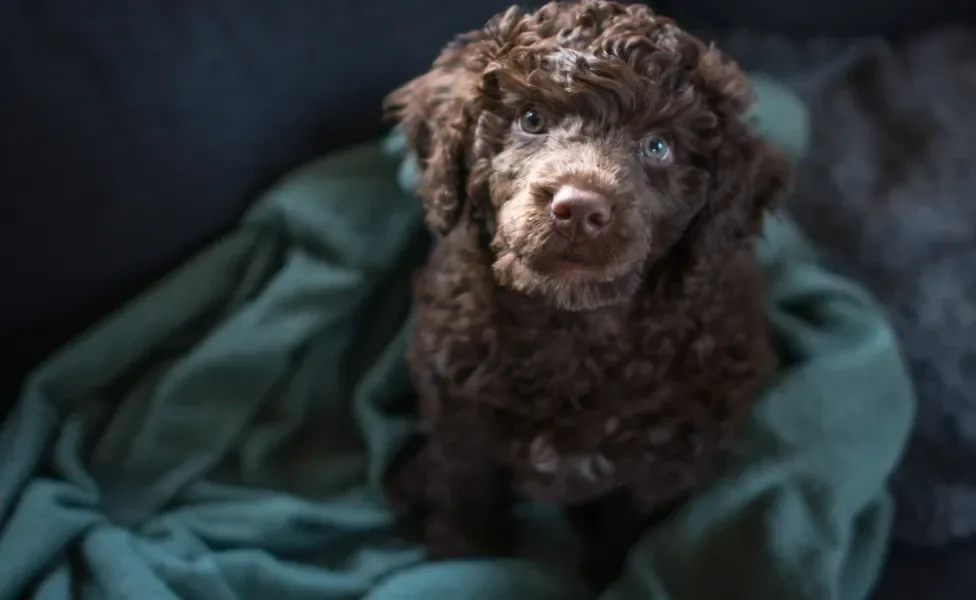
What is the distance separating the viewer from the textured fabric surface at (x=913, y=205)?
136cm

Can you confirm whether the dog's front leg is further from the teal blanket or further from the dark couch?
the dark couch

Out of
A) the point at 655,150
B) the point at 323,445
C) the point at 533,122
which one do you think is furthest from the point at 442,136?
the point at 323,445

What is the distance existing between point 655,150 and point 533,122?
5.2 inches

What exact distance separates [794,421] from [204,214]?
0.91 m

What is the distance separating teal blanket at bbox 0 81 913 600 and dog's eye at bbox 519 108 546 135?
0.53m

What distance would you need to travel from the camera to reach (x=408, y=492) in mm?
1378

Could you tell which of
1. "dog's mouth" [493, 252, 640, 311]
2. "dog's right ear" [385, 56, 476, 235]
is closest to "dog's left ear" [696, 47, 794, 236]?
"dog's mouth" [493, 252, 640, 311]

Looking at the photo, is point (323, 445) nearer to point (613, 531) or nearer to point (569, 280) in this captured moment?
point (613, 531)

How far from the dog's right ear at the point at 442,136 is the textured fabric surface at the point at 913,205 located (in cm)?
74

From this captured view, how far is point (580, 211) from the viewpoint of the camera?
88cm

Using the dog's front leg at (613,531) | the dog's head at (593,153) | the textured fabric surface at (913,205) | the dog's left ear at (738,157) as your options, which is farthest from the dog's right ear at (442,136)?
the textured fabric surface at (913,205)

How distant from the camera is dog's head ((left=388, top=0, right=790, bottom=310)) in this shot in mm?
916

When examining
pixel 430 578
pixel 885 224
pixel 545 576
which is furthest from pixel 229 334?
pixel 885 224

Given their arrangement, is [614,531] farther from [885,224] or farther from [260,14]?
[260,14]
